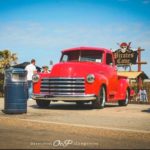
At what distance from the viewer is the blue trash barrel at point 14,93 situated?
1100cm

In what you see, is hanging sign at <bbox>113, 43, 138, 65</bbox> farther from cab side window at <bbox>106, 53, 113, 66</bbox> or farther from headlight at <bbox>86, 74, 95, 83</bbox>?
headlight at <bbox>86, 74, 95, 83</bbox>

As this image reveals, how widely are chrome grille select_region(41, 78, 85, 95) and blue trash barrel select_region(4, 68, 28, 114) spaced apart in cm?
197

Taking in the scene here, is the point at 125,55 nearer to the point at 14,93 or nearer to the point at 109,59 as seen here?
the point at 109,59

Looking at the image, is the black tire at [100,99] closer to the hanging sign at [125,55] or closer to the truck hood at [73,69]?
the truck hood at [73,69]

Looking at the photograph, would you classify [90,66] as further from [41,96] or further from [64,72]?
[41,96]

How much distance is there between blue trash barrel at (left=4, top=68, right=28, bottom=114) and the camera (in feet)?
36.1

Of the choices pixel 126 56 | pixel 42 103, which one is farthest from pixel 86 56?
pixel 126 56

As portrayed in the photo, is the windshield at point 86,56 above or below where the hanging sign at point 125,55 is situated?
below

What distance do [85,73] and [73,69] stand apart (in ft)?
1.40

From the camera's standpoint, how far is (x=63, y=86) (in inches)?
507

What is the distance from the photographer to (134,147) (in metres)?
6.04

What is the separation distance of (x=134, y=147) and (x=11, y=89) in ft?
18.6

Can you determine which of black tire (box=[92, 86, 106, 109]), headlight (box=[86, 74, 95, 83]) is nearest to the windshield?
black tire (box=[92, 86, 106, 109])

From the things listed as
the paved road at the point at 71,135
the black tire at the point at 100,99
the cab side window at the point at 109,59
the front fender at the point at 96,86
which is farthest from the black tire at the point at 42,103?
the paved road at the point at 71,135
